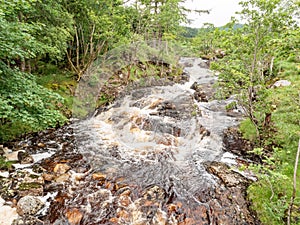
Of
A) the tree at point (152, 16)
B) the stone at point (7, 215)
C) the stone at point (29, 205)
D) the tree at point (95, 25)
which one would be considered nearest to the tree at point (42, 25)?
the tree at point (95, 25)

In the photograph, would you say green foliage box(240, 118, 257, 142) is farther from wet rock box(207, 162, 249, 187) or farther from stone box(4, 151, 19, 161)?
stone box(4, 151, 19, 161)

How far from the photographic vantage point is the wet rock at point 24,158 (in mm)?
5759

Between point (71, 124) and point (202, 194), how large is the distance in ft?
21.3

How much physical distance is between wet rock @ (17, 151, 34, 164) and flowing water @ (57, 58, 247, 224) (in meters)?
1.48

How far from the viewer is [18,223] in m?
3.89

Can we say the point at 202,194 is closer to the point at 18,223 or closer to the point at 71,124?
the point at 18,223

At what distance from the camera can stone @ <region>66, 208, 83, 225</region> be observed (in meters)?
4.08

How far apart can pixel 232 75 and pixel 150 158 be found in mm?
3781

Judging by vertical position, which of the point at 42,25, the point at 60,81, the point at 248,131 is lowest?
the point at 248,131

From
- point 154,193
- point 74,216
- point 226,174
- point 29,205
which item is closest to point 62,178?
point 29,205

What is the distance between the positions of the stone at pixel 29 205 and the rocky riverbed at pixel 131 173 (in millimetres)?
18

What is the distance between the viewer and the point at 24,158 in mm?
5883

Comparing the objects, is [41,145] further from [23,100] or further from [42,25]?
[42,25]

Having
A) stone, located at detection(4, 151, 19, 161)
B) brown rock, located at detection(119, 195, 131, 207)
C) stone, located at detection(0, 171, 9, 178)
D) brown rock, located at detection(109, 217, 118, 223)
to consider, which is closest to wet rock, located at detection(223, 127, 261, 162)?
brown rock, located at detection(119, 195, 131, 207)
